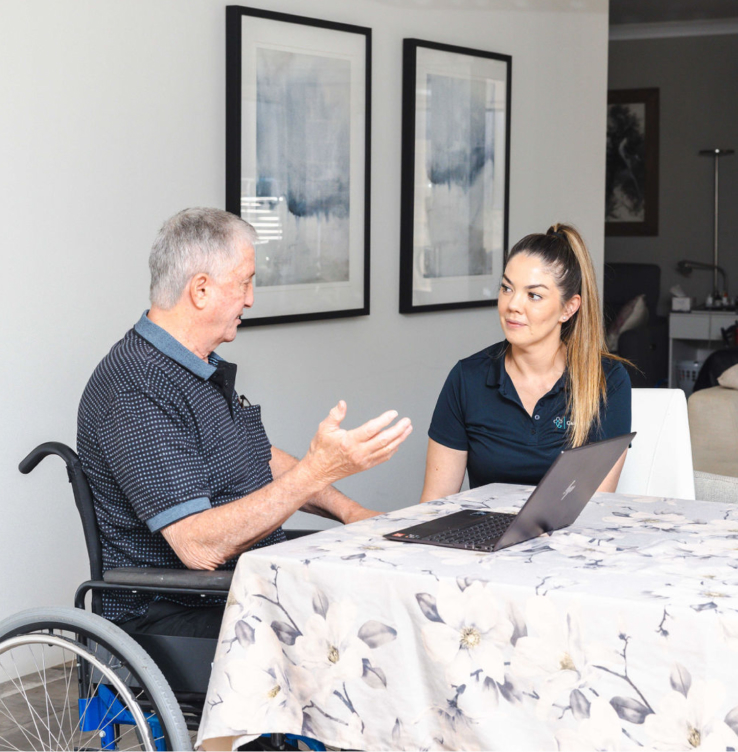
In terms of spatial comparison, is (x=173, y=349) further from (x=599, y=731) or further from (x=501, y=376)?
(x=599, y=731)

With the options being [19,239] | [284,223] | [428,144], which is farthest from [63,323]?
[428,144]

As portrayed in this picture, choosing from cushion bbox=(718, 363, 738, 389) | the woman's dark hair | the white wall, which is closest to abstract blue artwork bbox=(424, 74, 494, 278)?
the white wall

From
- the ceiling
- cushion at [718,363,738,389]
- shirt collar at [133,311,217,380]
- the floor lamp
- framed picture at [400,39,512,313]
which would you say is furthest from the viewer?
the floor lamp

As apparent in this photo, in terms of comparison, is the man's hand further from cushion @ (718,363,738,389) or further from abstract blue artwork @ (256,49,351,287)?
cushion @ (718,363,738,389)

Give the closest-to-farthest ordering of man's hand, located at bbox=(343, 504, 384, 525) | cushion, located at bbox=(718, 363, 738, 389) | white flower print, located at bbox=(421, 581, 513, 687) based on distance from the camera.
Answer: white flower print, located at bbox=(421, 581, 513, 687) → man's hand, located at bbox=(343, 504, 384, 525) → cushion, located at bbox=(718, 363, 738, 389)

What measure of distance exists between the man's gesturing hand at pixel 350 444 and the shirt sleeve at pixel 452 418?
0.78 meters

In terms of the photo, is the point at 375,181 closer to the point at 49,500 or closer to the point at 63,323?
the point at 63,323

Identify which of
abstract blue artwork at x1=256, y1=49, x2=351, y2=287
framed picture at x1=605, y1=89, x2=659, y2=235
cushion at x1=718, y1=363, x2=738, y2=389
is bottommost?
cushion at x1=718, y1=363, x2=738, y2=389

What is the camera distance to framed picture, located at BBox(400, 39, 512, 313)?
13.4 feet

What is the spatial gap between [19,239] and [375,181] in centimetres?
155

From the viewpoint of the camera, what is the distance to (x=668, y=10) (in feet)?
25.4

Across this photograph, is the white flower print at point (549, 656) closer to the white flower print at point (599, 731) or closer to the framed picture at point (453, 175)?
the white flower print at point (599, 731)

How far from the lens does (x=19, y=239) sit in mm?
2777

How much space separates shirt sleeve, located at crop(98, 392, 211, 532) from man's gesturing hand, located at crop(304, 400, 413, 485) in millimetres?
212
